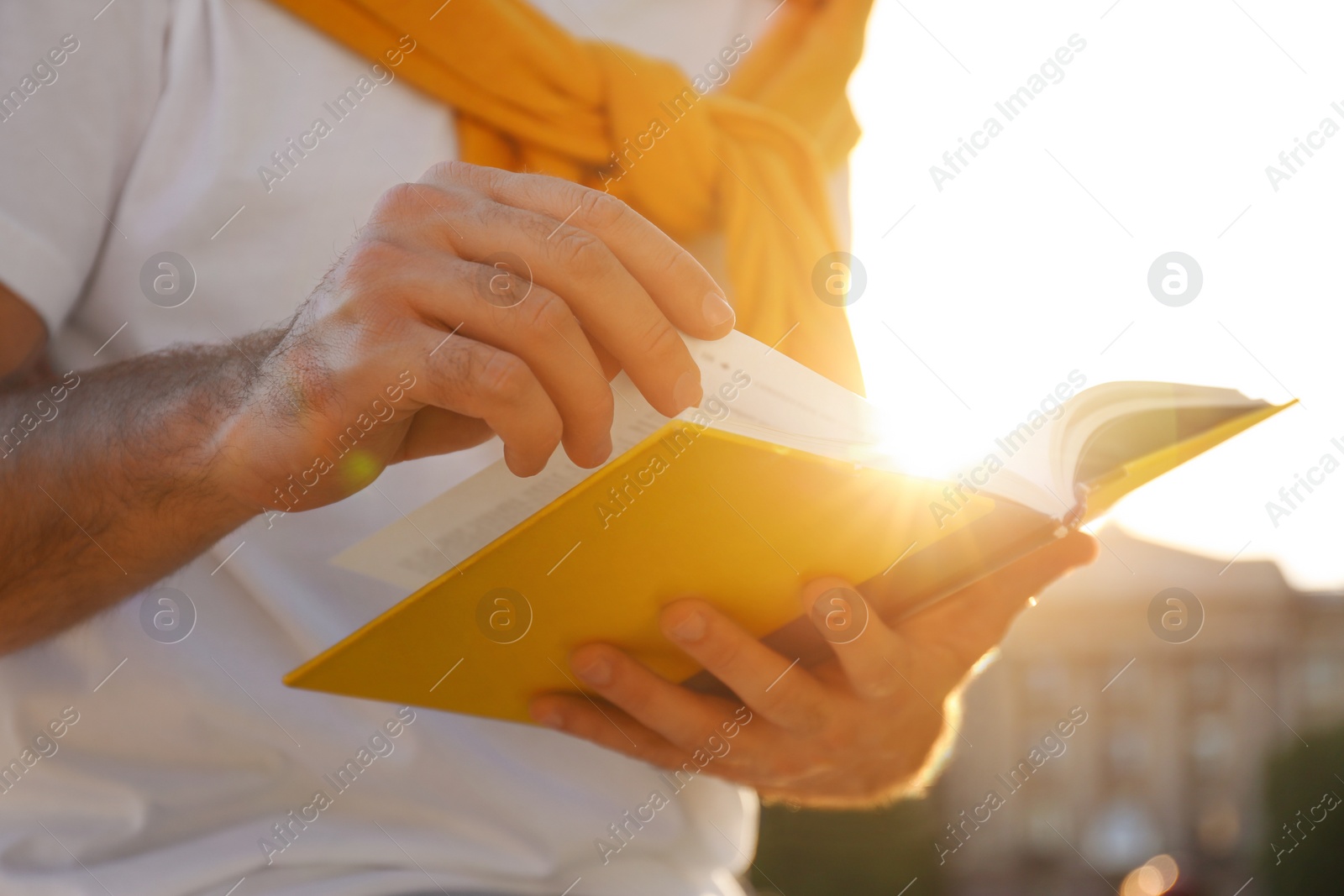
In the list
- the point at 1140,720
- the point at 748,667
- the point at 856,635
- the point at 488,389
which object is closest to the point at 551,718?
the point at 748,667

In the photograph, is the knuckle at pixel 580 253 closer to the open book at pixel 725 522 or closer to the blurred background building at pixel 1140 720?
the open book at pixel 725 522

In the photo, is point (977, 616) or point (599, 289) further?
point (977, 616)

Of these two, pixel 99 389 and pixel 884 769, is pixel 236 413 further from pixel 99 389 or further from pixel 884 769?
pixel 884 769

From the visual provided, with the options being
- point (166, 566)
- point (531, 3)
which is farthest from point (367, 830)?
point (531, 3)

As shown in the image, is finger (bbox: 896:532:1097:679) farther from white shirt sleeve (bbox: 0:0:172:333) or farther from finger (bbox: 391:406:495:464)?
white shirt sleeve (bbox: 0:0:172:333)

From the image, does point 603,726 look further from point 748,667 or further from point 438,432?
point 438,432

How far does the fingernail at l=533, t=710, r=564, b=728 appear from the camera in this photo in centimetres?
97

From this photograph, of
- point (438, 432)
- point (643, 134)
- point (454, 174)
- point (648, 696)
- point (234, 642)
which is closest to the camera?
point (454, 174)

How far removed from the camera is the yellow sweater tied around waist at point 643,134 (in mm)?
1265

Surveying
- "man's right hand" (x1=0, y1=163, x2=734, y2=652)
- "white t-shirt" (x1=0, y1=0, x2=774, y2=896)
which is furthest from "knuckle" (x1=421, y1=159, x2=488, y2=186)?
"white t-shirt" (x1=0, y1=0, x2=774, y2=896)

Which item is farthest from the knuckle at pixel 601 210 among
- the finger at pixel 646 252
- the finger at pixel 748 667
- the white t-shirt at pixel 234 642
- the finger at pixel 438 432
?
the white t-shirt at pixel 234 642

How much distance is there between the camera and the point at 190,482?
80 cm

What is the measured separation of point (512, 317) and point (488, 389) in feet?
0.18

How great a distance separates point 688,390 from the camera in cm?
68
